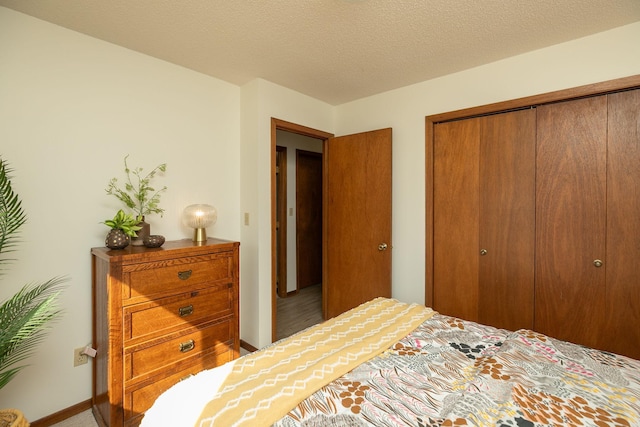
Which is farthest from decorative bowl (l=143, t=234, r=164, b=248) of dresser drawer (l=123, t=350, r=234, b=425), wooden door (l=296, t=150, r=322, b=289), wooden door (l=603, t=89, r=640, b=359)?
wooden door (l=603, t=89, r=640, b=359)

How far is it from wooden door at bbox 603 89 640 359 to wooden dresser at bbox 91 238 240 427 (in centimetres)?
253

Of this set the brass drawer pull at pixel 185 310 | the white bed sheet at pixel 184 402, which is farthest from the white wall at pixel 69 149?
the white bed sheet at pixel 184 402

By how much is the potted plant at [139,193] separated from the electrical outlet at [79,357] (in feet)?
2.42

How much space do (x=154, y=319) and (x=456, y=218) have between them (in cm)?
236

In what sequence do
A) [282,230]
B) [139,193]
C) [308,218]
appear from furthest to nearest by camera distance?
[308,218], [282,230], [139,193]

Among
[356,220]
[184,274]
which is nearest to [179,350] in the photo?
[184,274]

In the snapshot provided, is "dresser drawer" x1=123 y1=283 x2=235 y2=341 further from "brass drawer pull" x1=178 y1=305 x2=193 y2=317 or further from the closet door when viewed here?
the closet door

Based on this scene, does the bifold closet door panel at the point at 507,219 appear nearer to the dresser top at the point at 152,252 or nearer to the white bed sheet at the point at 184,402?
the dresser top at the point at 152,252

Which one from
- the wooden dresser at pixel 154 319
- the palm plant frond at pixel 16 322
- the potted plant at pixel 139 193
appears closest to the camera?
the palm plant frond at pixel 16 322

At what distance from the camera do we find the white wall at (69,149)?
167cm

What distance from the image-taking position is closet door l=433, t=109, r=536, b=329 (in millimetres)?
2164

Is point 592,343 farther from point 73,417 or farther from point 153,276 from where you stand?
point 73,417

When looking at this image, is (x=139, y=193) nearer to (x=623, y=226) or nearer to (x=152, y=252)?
(x=152, y=252)

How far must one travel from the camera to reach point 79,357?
6.11 feet
